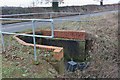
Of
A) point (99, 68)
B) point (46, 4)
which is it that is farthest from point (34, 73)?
point (46, 4)

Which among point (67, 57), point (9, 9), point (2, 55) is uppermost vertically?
point (9, 9)

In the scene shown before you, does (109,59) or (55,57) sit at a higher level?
(55,57)

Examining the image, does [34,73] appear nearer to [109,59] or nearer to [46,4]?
[109,59]

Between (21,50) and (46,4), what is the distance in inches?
756

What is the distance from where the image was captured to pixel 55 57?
476cm

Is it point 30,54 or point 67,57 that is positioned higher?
point 30,54

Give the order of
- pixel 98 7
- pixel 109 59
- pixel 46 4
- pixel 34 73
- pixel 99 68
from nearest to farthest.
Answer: pixel 34 73 → pixel 99 68 → pixel 109 59 → pixel 46 4 → pixel 98 7

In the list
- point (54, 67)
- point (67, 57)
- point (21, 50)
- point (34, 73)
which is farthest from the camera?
point (67, 57)

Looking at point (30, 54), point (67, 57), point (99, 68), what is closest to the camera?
point (30, 54)

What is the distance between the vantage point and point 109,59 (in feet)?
22.7

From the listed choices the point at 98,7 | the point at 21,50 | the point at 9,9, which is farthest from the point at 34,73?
the point at 98,7

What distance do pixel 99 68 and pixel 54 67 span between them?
2087 millimetres

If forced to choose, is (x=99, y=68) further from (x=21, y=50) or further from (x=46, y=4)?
(x=46, y=4)

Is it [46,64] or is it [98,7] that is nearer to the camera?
[46,64]
